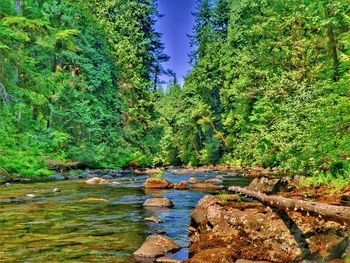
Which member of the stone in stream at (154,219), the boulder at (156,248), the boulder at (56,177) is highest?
the boulder at (56,177)

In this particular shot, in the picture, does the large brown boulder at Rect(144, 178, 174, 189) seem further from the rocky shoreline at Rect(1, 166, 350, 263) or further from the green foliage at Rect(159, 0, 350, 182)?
the rocky shoreline at Rect(1, 166, 350, 263)

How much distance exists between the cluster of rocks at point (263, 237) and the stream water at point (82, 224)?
0.68 metres

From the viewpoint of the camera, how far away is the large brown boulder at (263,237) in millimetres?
6453

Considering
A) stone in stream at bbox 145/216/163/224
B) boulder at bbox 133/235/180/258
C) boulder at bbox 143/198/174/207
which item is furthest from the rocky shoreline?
boulder at bbox 143/198/174/207

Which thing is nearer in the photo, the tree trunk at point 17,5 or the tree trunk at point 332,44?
the tree trunk at point 332,44

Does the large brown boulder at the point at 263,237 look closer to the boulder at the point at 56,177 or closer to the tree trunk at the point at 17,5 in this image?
the boulder at the point at 56,177

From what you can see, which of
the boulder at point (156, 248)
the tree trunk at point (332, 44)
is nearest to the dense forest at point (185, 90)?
the tree trunk at point (332, 44)

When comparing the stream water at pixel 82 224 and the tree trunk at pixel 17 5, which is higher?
the tree trunk at pixel 17 5

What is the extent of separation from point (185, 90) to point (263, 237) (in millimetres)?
49900

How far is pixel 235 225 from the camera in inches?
279

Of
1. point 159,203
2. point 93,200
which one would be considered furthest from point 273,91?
point 93,200

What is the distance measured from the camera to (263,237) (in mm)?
6797

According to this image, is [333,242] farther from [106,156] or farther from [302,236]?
[106,156]

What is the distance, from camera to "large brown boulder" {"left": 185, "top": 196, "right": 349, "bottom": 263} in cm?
645
